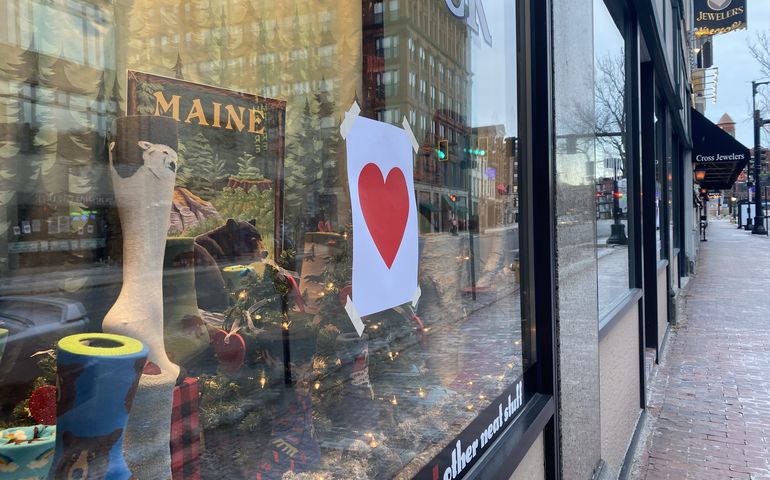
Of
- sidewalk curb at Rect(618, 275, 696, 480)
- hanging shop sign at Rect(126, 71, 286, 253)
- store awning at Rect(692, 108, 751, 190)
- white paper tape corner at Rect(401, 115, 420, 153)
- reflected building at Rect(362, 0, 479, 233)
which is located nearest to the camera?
hanging shop sign at Rect(126, 71, 286, 253)

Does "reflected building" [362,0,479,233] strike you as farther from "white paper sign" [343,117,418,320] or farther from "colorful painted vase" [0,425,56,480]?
"colorful painted vase" [0,425,56,480]

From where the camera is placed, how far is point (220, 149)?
2344 mm

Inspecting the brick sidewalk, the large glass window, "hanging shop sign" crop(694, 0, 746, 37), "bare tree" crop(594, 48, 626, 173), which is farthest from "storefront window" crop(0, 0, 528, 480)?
"hanging shop sign" crop(694, 0, 746, 37)

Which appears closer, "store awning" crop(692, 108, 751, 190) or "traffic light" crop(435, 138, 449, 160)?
"traffic light" crop(435, 138, 449, 160)

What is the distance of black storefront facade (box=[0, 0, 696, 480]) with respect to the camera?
131cm

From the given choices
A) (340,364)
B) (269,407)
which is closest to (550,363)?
(340,364)

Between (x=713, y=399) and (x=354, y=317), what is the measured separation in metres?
4.21

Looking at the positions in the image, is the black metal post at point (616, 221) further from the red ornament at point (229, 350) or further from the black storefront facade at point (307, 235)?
the red ornament at point (229, 350)

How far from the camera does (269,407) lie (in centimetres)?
238

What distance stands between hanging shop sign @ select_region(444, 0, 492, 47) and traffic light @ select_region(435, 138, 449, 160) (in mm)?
511

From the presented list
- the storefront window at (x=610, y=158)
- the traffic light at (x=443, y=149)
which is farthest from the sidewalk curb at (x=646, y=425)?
the traffic light at (x=443, y=149)

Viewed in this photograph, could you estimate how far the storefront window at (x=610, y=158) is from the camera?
3.72 meters

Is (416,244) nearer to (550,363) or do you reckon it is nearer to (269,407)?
(550,363)

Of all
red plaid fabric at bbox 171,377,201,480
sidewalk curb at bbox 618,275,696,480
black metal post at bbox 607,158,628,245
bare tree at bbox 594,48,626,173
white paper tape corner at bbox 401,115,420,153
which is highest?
bare tree at bbox 594,48,626,173
